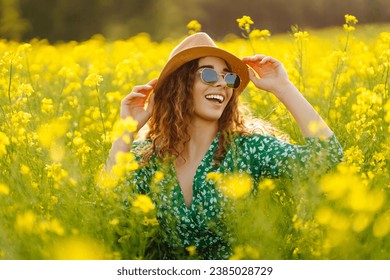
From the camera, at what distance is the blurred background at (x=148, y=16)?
8.77 m

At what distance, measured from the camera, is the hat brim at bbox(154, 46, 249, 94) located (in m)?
2.76

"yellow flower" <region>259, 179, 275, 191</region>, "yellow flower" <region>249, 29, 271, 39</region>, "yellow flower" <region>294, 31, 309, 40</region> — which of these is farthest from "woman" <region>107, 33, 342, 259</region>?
"yellow flower" <region>249, 29, 271, 39</region>

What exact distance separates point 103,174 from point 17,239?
0.42 m

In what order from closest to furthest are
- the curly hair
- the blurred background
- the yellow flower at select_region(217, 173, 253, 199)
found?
the yellow flower at select_region(217, 173, 253, 199), the curly hair, the blurred background

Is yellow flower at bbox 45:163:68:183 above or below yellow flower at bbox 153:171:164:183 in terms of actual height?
below

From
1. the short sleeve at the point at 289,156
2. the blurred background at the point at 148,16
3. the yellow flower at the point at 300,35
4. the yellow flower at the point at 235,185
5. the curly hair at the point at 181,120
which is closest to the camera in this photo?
the yellow flower at the point at 235,185

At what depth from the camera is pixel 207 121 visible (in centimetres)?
283

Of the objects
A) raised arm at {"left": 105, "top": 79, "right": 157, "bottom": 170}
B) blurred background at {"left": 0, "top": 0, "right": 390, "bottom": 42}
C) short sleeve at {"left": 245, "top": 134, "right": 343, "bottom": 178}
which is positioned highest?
raised arm at {"left": 105, "top": 79, "right": 157, "bottom": 170}

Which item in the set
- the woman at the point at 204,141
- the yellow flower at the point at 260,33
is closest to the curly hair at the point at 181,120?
the woman at the point at 204,141

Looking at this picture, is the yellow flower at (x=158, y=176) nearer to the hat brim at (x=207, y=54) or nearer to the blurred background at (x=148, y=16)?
the hat brim at (x=207, y=54)

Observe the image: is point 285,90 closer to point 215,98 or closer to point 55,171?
point 215,98

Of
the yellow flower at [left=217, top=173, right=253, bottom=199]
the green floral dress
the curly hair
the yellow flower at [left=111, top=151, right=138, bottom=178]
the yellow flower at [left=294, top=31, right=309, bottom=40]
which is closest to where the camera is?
the yellow flower at [left=217, top=173, right=253, bottom=199]

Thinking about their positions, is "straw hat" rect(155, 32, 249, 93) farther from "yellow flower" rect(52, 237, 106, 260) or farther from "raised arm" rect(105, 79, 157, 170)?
"yellow flower" rect(52, 237, 106, 260)

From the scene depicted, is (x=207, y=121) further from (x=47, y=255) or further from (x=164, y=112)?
(x=47, y=255)
